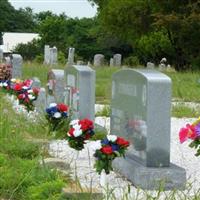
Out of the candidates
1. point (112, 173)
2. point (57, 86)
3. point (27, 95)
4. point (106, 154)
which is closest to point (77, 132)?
point (112, 173)

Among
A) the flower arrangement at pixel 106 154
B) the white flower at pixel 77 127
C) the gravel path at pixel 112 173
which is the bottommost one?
the gravel path at pixel 112 173

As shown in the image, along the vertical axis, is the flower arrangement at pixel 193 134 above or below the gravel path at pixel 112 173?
above

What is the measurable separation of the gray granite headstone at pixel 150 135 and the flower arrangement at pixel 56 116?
7.40ft

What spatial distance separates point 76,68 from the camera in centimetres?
1023

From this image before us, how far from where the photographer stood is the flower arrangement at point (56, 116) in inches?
364

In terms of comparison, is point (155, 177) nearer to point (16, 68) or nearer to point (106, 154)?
point (106, 154)

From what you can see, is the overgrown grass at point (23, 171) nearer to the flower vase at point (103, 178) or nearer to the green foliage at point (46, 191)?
the green foliage at point (46, 191)

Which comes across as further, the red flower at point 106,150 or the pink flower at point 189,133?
the red flower at point 106,150

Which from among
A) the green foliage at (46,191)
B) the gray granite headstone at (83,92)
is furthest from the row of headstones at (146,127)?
the gray granite headstone at (83,92)

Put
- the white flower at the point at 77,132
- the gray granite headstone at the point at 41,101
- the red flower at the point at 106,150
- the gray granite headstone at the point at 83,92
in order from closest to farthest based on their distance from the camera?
the red flower at the point at 106,150
the white flower at the point at 77,132
the gray granite headstone at the point at 83,92
the gray granite headstone at the point at 41,101

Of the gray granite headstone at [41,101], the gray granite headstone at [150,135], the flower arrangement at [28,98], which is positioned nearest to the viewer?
the gray granite headstone at [150,135]

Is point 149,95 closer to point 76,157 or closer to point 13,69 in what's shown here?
point 76,157

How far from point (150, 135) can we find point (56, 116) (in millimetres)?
2810

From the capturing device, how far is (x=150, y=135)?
6621 mm
